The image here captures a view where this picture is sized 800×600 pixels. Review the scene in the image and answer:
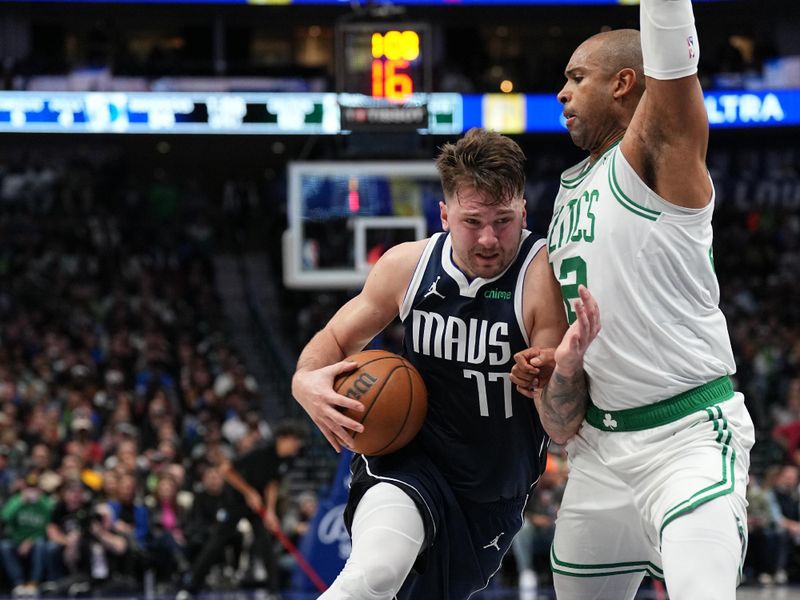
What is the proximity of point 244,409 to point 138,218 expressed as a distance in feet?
26.4

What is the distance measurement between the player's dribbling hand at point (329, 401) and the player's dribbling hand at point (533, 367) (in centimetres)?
54

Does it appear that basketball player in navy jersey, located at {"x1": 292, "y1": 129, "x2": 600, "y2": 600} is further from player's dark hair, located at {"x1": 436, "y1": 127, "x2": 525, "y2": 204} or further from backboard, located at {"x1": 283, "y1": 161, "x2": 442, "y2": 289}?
backboard, located at {"x1": 283, "y1": 161, "x2": 442, "y2": 289}

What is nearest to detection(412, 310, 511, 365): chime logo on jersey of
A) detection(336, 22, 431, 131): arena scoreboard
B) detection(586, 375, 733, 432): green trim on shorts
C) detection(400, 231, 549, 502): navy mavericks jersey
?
detection(400, 231, 549, 502): navy mavericks jersey

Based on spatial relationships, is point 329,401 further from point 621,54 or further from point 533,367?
point 621,54

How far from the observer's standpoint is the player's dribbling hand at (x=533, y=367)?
4141 mm

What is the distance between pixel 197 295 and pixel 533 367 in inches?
695

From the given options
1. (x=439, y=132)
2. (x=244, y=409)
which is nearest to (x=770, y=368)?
(x=439, y=132)

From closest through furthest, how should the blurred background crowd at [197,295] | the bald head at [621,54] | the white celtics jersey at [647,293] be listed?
the white celtics jersey at [647,293] < the bald head at [621,54] < the blurred background crowd at [197,295]

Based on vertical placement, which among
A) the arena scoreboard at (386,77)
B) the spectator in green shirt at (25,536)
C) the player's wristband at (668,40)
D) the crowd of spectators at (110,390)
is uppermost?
the arena scoreboard at (386,77)

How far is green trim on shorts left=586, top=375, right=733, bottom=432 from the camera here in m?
4.04

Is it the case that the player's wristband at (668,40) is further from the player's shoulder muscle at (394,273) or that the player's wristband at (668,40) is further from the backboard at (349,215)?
the backboard at (349,215)

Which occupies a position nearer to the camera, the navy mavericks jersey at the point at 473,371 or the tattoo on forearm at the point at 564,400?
the tattoo on forearm at the point at 564,400

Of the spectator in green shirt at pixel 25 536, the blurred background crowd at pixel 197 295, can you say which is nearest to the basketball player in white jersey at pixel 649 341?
the blurred background crowd at pixel 197 295

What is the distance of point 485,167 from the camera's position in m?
4.36
